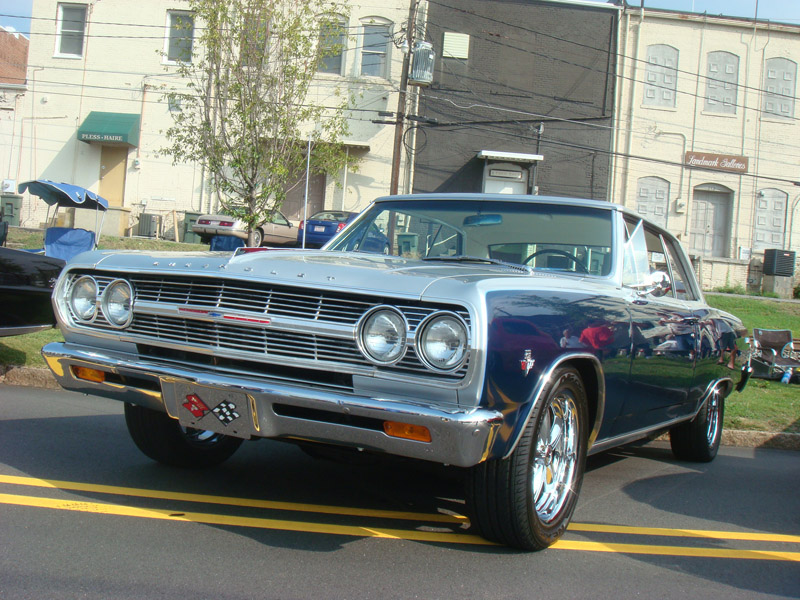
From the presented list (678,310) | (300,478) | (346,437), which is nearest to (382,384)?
(346,437)

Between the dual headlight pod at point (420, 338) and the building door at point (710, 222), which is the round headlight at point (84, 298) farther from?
the building door at point (710, 222)

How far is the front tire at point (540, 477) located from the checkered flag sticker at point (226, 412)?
0.97 meters

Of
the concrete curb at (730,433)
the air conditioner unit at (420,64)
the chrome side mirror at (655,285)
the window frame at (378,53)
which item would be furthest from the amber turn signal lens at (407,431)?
the window frame at (378,53)

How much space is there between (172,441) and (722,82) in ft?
82.9

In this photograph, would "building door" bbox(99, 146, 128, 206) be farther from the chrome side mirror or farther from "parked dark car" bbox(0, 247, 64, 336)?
the chrome side mirror

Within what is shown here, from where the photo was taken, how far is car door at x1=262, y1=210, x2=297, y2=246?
848 inches

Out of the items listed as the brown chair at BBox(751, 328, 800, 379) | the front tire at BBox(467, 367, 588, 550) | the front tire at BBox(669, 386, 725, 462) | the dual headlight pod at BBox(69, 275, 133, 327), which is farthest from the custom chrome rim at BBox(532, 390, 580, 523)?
the brown chair at BBox(751, 328, 800, 379)

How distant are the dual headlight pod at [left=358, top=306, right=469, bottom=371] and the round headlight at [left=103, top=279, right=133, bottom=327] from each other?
121 cm

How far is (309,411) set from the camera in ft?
9.73

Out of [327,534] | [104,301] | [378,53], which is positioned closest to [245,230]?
[378,53]

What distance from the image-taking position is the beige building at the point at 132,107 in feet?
81.8

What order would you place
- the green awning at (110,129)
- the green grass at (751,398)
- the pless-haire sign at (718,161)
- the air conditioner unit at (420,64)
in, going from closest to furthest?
the green grass at (751,398) → the air conditioner unit at (420,64) → the green awning at (110,129) → the pless-haire sign at (718,161)

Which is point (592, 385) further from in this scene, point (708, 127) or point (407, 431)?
point (708, 127)

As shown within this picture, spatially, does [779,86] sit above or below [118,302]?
above
